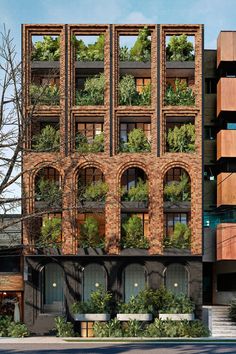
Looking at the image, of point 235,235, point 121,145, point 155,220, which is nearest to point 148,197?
point 155,220

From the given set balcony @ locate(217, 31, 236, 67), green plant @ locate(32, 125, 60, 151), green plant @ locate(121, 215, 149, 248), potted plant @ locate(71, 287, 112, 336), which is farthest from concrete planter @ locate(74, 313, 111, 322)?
balcony @ locate(217, 31, 236, 67)

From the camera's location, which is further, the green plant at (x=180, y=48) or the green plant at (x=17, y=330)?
the green plant at (x=180, y=48)

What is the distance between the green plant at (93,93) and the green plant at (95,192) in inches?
217

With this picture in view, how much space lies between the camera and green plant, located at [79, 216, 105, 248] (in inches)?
1452

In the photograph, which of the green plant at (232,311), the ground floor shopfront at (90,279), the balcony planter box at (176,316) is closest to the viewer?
the balcony planter box at (176,316)

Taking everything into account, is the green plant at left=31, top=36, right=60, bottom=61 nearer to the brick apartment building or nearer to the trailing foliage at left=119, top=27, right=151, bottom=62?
the brick apartment building

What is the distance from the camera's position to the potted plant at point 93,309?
35250mm

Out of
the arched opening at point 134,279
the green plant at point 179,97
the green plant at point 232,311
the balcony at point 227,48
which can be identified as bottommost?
the green plant at point 232,311

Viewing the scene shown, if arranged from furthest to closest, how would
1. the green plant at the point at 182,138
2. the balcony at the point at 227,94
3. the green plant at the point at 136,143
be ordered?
the balcony at the point at 227,94 → the green plant at the point at 182,138 → the green plant at the point at 136,143

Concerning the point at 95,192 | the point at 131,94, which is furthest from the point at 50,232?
the point at 131,94

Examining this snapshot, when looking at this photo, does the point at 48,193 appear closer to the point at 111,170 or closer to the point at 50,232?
the point at 50,232

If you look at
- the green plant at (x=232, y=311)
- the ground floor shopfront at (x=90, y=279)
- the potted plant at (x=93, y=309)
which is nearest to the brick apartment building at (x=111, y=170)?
the ground floor shopfront at (x=90, y=279)

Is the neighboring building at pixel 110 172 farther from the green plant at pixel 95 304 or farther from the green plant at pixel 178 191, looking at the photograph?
the green plant at pixel 95 304

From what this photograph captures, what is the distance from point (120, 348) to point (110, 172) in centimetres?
1192
